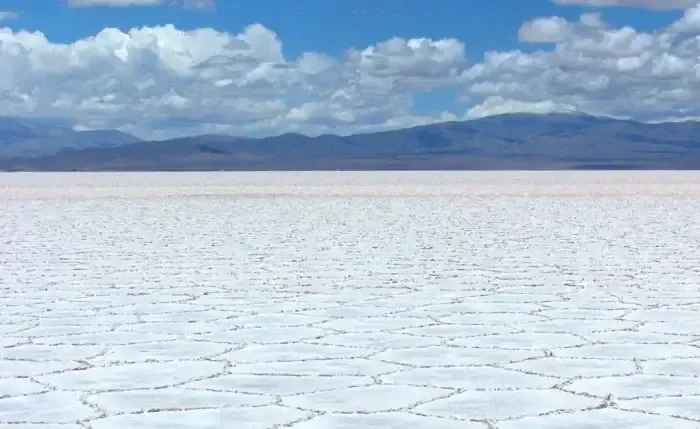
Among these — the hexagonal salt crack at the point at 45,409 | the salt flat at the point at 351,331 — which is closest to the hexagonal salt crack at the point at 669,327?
the salt flat at the point at 351,331

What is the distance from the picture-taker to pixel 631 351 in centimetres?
412

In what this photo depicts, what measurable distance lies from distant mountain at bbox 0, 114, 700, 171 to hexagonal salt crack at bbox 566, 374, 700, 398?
9924 centimetres

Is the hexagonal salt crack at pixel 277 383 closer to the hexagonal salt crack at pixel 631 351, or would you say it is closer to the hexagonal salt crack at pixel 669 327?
the hexagonal salt crack at pixel 631 351

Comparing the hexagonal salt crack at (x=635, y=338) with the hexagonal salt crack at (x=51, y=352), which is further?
the hexagonal salt crack at (x=635, y=338)

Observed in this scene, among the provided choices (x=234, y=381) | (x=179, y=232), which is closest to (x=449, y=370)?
(x=234, y=381)

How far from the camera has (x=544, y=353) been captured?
4.07 meters

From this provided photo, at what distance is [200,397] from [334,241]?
600cm

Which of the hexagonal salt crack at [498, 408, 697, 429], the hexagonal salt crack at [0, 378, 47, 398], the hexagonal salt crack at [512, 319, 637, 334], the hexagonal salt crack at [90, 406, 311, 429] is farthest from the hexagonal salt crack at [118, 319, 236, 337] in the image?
the hexagonal salt crack at [498, 408, 697, 429]

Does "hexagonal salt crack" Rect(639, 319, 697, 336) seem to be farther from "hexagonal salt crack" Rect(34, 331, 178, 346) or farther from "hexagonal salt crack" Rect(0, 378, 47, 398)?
"hexagonal salt crack" Rect(0, 378, 47, 398)

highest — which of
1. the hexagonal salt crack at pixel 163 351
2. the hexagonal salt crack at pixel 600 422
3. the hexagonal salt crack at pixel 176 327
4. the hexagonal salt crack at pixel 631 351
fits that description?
the hexagonal salt crack at pixel 631 351

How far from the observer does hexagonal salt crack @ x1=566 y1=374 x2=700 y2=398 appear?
344 cm

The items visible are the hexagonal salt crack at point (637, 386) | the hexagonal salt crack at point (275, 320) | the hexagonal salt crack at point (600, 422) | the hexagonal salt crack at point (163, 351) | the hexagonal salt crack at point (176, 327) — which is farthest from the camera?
the hexagonal salt crack at point (275, 320)

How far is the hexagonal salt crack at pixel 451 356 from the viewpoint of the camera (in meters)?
3.92

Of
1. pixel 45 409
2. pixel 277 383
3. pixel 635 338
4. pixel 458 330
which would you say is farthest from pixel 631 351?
pixel 45 409
